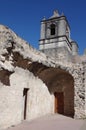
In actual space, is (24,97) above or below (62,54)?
below

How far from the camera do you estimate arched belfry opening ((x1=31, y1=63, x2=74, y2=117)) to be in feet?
42.6

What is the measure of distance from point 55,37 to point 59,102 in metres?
15.2

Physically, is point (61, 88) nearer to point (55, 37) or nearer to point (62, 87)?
point (62, 87)

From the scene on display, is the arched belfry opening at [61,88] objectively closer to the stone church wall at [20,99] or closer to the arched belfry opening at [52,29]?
the stone church wall at [20,99]

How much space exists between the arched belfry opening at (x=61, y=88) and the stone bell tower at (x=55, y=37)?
37.2ft

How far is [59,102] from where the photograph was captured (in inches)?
551

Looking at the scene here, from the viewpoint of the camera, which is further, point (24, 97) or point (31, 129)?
point (24, 97)

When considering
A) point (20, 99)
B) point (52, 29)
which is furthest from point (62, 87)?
point (52, 29)

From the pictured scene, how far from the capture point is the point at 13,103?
8.66m

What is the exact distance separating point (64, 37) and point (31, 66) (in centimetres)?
1743

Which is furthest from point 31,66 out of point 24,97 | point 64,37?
point 64,37

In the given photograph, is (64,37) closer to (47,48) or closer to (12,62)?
(47,48)

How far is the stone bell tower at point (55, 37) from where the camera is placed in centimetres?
2580

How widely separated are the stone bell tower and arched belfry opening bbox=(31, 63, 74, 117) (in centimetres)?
1134
